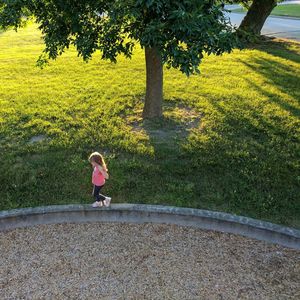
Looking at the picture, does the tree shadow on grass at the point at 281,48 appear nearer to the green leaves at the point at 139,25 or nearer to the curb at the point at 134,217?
the green leaves at the point at 139,25

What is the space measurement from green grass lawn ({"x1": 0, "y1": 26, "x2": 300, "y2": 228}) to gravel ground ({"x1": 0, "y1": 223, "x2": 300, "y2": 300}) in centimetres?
83

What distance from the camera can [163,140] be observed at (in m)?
8.48

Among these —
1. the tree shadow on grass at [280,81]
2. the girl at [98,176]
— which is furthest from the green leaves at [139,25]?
the tree shadow on grass at [280,81]

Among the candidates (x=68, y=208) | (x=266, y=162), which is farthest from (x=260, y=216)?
(x=68, y=208)

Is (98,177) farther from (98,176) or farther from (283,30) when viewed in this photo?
(283,30)

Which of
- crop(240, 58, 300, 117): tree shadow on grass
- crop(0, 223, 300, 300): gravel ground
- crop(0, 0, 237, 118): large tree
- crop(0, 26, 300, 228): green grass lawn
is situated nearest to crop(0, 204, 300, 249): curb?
crop(0, 223, 300, 300): gravel ground

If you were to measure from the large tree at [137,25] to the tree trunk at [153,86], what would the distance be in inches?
64.6

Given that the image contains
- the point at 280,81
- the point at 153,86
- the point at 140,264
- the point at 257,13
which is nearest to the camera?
the point at 140,264

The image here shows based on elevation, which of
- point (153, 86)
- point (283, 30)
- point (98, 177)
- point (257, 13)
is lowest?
point (98, 177)

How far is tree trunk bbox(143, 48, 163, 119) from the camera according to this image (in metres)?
8.94

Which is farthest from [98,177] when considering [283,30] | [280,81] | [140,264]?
[283,30]

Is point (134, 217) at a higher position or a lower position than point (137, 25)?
lower

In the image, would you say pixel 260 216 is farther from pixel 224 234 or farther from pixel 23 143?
pixel 23 143

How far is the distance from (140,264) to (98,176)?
1.58 meters
